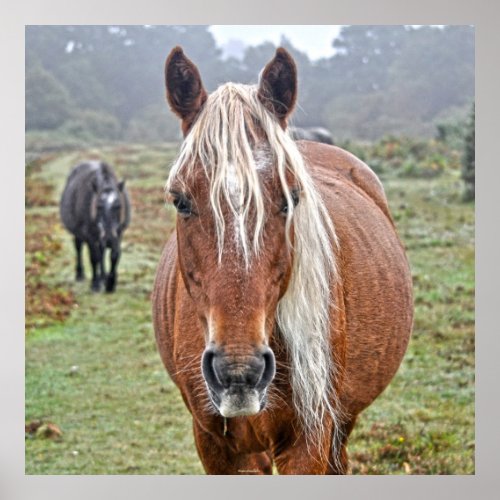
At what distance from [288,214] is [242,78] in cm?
185

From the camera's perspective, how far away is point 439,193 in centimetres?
398

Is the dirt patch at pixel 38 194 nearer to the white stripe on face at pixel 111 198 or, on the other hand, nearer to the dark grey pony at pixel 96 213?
the dark grey pony at pixel 96 213

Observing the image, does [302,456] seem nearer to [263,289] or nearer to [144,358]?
[263,289]

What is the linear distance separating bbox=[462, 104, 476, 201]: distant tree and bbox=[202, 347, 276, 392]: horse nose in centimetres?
187

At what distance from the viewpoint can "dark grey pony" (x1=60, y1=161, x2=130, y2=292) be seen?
404cm

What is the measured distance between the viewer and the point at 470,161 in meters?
3.73

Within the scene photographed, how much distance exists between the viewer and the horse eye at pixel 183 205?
219cm

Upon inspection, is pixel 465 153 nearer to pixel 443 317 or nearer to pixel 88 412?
pixel 443 317

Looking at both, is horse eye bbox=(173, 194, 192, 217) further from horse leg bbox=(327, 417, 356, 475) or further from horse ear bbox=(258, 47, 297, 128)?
horse leg bbox=(327, 417, 356, 475)

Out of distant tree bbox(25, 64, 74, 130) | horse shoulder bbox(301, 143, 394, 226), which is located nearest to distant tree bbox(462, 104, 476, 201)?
horse shoulder bbox(301, 143, 394, 226)

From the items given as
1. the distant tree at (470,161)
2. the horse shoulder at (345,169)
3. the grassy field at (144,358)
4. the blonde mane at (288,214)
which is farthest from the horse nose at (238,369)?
the distant tree at (470,161)

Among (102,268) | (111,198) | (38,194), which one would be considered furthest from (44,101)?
(102,268)

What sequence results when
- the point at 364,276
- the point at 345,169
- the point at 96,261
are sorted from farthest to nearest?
the point at 96,261 < the point at 345,169 < the point at 364,276

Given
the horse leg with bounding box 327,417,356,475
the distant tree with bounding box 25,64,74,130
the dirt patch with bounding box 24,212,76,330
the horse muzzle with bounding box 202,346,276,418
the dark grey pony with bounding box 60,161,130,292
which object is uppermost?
the distant tree with bounding box 25,64,74,130
